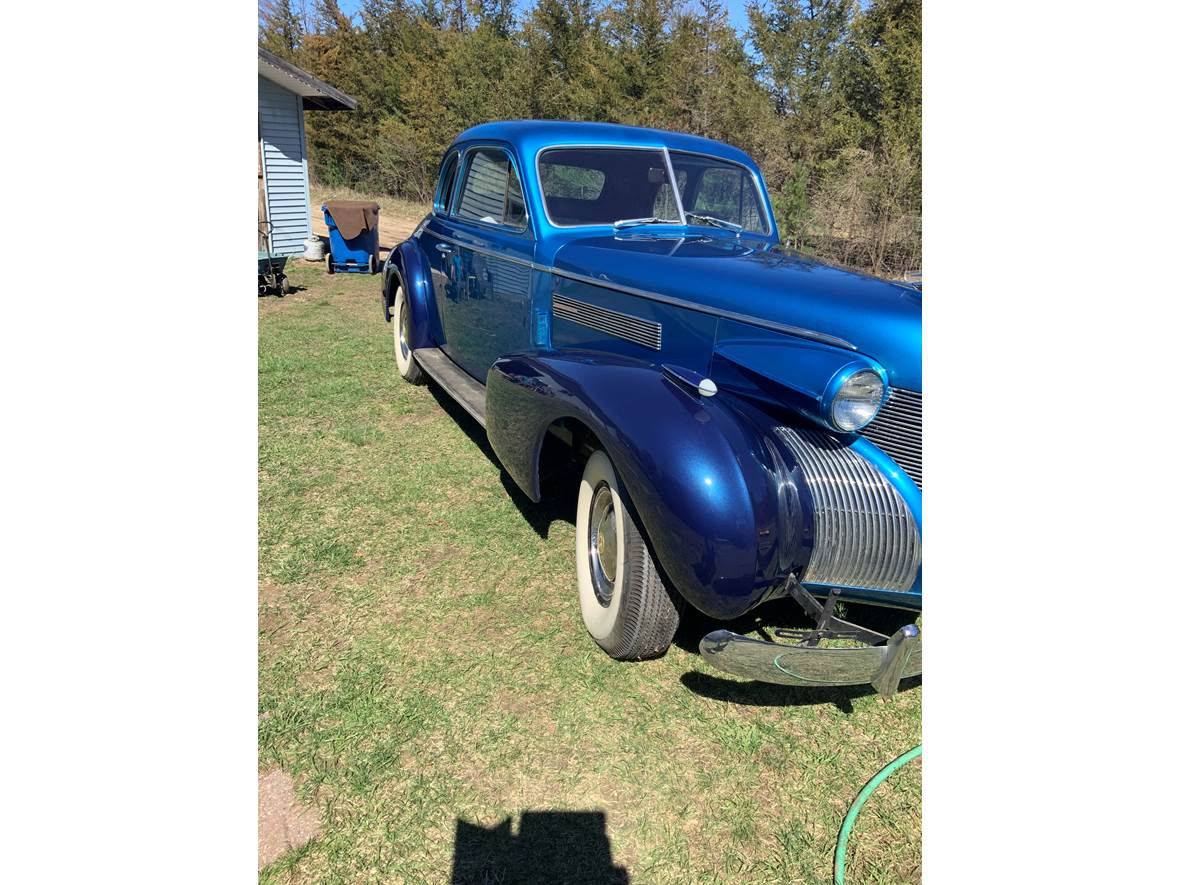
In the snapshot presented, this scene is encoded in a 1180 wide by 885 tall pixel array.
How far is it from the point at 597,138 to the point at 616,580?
2442mm

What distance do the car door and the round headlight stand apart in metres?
1.91

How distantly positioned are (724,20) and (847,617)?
59.3ft

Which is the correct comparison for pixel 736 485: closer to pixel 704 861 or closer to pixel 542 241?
pixel 704 861

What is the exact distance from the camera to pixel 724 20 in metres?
17.6

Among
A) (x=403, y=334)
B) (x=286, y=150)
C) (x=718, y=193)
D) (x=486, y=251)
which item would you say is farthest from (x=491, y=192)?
(x=286, y=150)

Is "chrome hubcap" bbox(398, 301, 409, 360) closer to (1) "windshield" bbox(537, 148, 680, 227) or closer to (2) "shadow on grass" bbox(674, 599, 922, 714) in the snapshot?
(1) "windshield" bbox(537, 148, 680, 227)

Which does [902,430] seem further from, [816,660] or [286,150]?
[286,150]

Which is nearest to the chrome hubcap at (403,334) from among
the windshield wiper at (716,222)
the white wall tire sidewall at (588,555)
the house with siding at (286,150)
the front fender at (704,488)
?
the windshield wiper at (716,222)

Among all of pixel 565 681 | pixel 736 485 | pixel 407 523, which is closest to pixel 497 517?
pixel 407 523

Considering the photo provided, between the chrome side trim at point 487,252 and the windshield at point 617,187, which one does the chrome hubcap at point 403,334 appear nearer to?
the chrome side trim at point 487,252

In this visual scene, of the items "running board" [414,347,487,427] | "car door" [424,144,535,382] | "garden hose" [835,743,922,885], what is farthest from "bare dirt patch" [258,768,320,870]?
"car door" [424,144,535,382]

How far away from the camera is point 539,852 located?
6.51ft

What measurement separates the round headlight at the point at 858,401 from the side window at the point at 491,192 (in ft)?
7.10

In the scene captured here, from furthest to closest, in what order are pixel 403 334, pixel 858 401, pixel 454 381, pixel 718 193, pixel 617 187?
pixel 403 334
pixel 454 381
pixel 718 193
pixel 617 187
pixel 858 401
